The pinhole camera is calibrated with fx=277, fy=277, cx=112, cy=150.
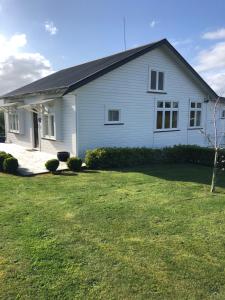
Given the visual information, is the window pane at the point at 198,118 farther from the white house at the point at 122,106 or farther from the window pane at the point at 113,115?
the window pane at the point at 113,115

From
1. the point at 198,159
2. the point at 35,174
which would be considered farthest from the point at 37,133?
the point at 198,159

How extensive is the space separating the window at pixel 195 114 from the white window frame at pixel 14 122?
10.7m

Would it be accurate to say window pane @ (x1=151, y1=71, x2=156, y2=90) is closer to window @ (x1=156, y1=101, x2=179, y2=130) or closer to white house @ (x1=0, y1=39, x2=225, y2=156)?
white house @ (x1=0, y1=39, x2=225, y2=156)

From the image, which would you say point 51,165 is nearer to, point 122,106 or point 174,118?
point 122,106

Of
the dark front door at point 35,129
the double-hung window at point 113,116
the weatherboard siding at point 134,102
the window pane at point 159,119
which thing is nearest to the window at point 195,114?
the weatherboard siding at point 134,102

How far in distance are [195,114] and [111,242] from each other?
14.2 meters

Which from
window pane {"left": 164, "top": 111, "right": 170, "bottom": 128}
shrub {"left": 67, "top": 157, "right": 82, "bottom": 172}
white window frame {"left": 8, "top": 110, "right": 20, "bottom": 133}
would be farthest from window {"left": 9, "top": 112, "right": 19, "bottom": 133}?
window pane {"left": 164, "top": 111, "right": 170, "bottom": 128}

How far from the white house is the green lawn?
492 centimetres

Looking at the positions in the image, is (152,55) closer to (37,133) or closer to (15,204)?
(37,133)

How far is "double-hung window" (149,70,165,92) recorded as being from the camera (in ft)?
47.6

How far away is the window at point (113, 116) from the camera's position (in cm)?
1298

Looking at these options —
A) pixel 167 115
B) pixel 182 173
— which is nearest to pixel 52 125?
pixel 167 115

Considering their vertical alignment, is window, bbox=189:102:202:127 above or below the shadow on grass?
above

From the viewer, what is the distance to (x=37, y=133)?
1564cm
